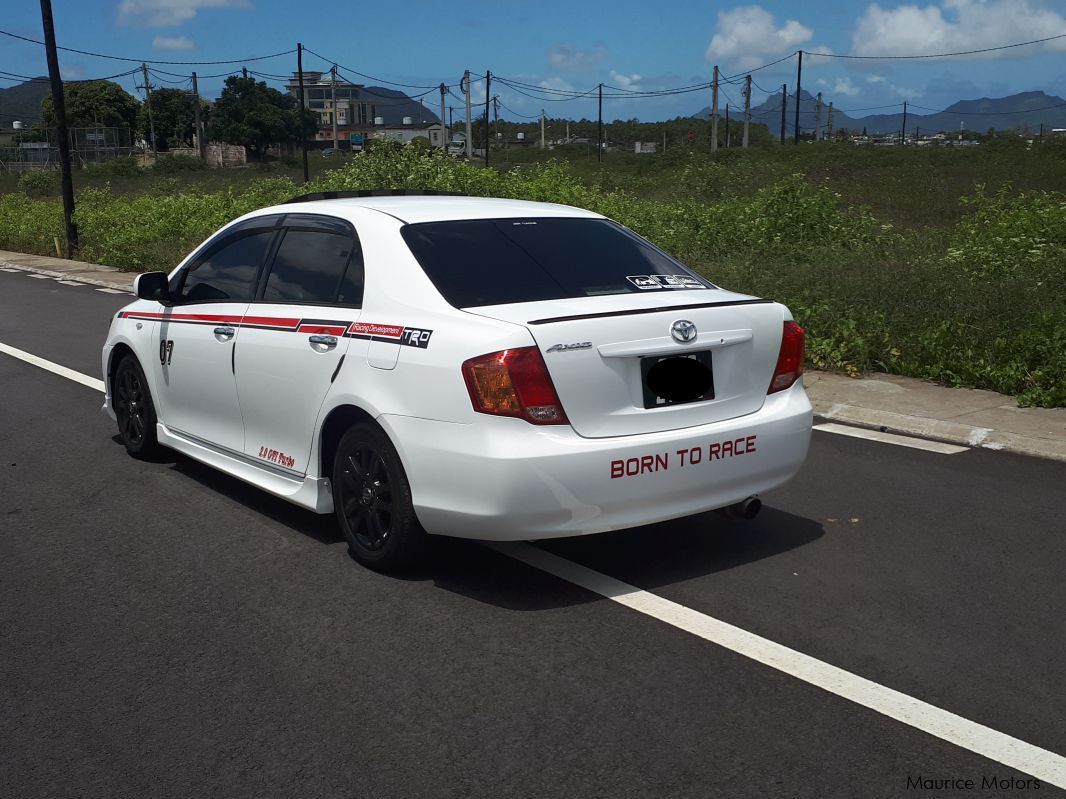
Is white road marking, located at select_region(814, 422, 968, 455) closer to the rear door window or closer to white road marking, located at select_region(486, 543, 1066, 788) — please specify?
white road marking, located at select_region(486, 543, 1066, 788)

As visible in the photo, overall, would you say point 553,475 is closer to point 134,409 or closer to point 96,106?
point 134,409

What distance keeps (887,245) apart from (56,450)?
9.52 meters

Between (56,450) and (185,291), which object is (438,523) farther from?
(56,450)

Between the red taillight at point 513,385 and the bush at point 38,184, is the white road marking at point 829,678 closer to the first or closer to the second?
the red taillight at point 513,385

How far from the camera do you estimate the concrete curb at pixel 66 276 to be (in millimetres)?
18859

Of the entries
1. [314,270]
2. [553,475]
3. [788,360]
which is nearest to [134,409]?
[314,270]

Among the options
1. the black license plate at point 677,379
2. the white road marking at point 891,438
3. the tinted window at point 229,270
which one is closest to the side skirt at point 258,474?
the tinted window at point 229,270

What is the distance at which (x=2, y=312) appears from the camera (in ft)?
51.3

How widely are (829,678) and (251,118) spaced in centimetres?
11477

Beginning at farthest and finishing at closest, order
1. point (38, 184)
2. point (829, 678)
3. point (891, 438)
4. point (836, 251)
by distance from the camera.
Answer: point (38, 184) → point (836, 251) → point (891, 438) → point (829, 678)

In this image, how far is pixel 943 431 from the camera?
7.46 m

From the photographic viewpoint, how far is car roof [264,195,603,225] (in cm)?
536

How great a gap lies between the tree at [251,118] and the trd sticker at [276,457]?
4400 inches

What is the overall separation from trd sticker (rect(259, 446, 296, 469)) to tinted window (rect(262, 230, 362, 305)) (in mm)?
735
